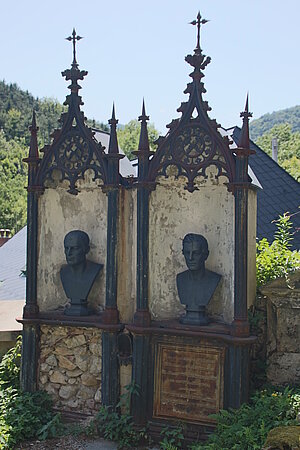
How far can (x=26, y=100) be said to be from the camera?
314 feet

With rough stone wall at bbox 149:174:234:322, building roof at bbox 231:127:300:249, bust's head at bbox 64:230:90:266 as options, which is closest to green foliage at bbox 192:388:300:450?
rough stone wall at bbox 149:174:234:322

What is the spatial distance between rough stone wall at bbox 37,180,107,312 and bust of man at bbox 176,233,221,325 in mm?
1365

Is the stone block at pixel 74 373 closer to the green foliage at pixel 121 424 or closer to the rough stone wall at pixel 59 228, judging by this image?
the green foliage at pixel 121 424

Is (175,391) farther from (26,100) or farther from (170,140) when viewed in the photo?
(26,100)

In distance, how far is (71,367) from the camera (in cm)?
674

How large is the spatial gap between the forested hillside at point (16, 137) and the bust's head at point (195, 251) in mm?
22318

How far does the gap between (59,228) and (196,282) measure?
216 centimetres

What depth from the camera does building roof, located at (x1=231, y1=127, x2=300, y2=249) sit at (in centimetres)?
1386

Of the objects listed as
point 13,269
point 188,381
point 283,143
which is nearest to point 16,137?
point 283,143

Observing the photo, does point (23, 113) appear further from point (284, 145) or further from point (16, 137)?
point (284, 145)

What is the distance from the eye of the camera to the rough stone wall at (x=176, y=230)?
6.37m

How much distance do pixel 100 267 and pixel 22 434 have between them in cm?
222

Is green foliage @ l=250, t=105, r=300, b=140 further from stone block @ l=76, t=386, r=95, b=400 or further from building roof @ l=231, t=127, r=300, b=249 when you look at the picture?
stone block @ l=76, t=386, r=95, b=400

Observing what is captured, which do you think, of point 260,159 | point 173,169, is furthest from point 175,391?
point 260,159
